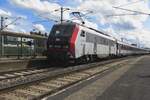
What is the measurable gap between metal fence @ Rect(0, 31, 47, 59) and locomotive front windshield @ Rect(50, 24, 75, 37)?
1905 millimetres

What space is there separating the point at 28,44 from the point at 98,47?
7.08m

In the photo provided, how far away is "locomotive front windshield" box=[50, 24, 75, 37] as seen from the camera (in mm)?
24859

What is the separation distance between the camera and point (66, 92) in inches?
448

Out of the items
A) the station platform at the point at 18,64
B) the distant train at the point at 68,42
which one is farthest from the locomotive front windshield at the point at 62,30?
the station platform at the point at 18,64

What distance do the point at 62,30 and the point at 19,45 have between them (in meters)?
6.67

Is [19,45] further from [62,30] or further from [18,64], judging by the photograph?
[18,64]

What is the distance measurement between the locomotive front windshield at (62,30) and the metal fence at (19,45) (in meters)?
1.90

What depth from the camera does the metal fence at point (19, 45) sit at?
28.2 meters

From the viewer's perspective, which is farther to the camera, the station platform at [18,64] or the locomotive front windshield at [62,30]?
the locomotive front windshield at [62,30]

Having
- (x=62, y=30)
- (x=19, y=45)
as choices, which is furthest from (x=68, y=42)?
(x=19, y=45)

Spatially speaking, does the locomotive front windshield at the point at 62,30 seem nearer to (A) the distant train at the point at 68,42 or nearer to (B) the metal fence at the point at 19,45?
(A) the distant train at the point at 68,42

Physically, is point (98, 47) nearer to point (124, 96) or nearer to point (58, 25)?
point (58, 25)

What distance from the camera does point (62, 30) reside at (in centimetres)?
2528

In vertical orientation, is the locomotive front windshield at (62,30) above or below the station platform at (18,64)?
above
